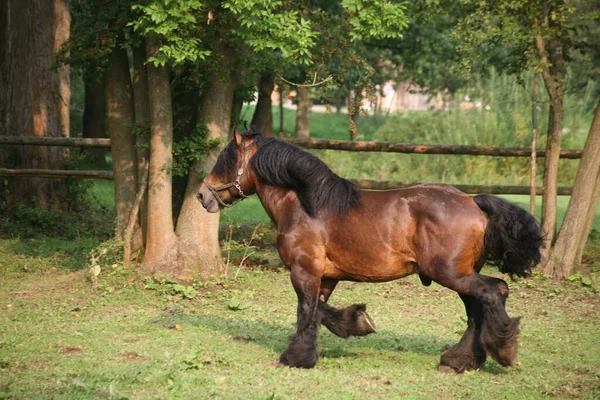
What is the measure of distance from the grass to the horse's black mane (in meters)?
1.36

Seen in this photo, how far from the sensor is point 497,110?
74.6ft

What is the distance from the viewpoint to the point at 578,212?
1123 cm

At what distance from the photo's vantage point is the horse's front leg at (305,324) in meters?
6.95

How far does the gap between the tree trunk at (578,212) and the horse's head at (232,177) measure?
5.40m

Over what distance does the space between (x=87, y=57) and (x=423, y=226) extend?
5.43m

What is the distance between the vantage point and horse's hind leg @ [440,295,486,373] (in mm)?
6789

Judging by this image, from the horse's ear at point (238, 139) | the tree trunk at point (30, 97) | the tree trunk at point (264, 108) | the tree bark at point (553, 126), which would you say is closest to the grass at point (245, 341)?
the tree bark at point (553, 126)

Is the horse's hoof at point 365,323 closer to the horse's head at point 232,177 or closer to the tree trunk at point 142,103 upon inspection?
the horse's head at point 232,177

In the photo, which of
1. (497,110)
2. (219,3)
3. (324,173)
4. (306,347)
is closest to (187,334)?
(306,347)

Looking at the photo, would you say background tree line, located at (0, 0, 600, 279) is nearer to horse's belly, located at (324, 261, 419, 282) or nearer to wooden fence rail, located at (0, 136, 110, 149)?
wooden fence rail, located at (0, 136, 110, 149)

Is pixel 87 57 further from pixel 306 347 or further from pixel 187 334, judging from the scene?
pixel 306 347

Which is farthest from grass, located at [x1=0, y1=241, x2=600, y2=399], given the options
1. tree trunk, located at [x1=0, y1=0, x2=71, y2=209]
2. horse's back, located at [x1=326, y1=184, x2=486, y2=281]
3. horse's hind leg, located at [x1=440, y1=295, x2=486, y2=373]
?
tree trunk, located at [x1=0, y1=0, x2=71, y2=209]

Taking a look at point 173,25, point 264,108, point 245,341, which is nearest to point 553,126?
point 173,25

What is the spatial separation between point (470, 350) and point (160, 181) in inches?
193
